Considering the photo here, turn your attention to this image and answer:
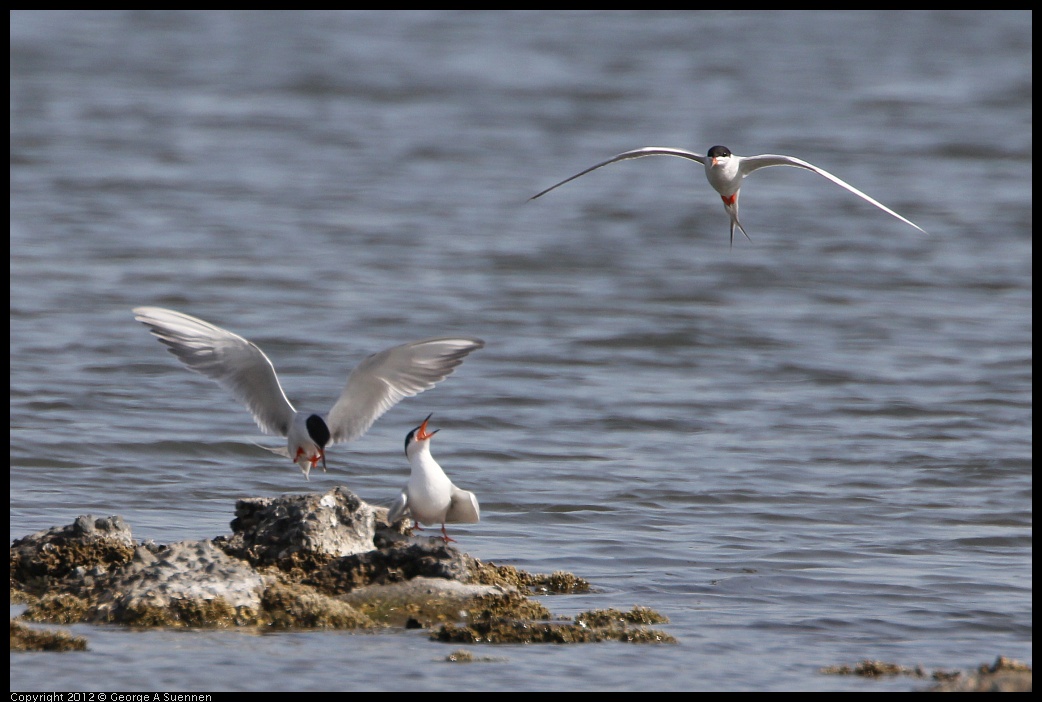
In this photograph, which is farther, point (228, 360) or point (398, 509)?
point (228, 360)

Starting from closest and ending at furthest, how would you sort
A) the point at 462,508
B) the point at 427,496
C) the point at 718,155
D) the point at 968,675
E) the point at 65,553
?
1. the point at 968,675
2. the point at 65,553
3. the point at 427,496
4. the point at 462,508
5. the point at 718,155

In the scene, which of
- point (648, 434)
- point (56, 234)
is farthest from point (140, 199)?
point (648, 434)

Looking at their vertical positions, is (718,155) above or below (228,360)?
above

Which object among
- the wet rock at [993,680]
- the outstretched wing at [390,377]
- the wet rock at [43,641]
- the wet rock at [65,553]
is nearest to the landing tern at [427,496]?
the outstretched wing at [390,377]

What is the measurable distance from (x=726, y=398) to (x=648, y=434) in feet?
4.55

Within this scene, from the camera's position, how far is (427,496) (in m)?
6.10

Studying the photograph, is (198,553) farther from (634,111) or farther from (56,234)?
(634,111)

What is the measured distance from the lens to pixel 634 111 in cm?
2528

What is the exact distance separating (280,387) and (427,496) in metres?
1.08

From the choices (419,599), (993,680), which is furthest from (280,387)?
(993,680)

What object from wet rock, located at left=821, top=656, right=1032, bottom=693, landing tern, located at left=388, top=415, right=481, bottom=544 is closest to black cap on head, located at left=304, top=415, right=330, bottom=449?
landing tern, located at left=388, top=415, right=481, bottom=544

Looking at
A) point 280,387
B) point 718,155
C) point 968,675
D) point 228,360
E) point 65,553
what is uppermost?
point 718,155

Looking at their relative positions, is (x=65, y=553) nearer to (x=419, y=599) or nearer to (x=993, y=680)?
(x=419, y=599)

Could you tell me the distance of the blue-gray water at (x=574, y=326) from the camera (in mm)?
5863
